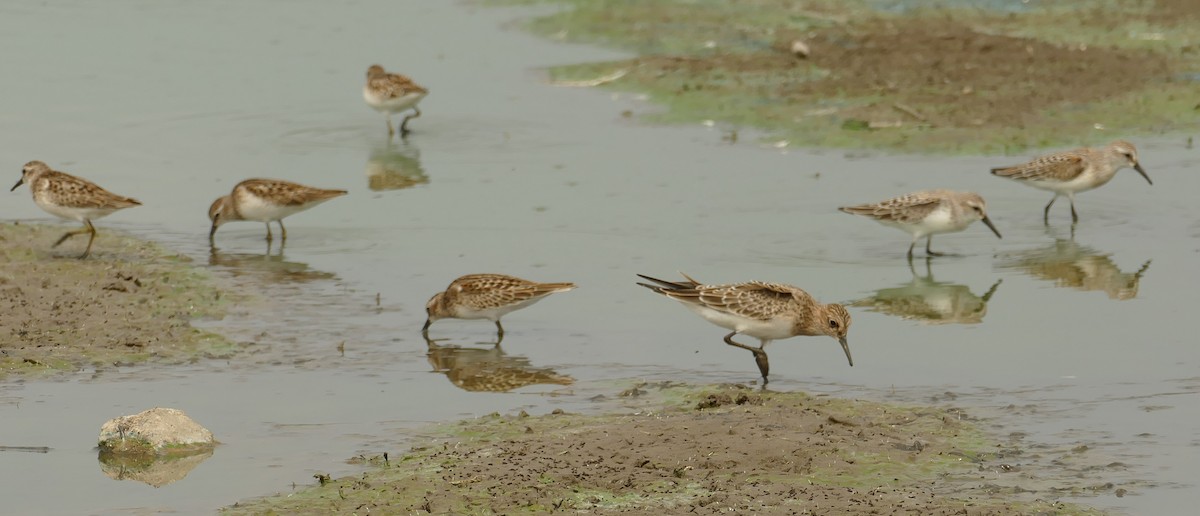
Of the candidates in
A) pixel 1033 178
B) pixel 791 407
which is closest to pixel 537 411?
pixel 791 407

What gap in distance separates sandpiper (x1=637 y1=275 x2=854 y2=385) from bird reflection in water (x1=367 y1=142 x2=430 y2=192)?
30.9 feet

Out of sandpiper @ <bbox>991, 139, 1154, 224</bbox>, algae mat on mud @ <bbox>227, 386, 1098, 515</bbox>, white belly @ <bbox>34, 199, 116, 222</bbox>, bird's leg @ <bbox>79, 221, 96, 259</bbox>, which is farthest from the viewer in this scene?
sandpiper @ <bbox>991, 139, 1154, 224</bbox>

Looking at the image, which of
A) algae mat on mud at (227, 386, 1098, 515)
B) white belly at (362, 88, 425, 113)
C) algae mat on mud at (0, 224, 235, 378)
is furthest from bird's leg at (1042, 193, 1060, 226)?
algae mat on mud at (0, 224, 235, 378)

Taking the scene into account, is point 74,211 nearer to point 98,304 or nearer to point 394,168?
point 98,304

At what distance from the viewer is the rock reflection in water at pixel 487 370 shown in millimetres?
Result: 14914

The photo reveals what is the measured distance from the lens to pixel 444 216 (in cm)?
2172

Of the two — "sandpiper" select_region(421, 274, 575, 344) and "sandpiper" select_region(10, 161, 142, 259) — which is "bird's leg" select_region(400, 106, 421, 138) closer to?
"sandpiper" select_region(10, 161, 142, 259)

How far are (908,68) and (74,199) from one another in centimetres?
1414

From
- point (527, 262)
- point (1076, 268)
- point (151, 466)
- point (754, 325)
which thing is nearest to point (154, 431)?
point (151, 466)

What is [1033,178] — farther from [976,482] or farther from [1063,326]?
[976,482]

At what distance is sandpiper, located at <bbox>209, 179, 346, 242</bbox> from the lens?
66.6ft

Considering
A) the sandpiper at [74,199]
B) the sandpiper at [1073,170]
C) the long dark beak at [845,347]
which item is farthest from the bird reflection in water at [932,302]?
→ the sandpiper at [74,199]

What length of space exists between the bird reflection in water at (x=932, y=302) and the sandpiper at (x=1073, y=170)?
9.92 feet

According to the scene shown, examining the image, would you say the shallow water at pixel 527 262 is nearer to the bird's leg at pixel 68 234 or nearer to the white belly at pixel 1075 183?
the white belly at pixel 1075 183
